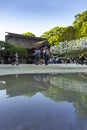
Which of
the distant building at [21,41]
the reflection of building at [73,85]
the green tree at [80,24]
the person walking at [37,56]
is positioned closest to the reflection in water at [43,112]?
the reflection of building at [73,85]

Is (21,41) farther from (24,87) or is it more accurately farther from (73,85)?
(24,87)

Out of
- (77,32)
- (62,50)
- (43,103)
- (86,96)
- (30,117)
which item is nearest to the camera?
(30,117)

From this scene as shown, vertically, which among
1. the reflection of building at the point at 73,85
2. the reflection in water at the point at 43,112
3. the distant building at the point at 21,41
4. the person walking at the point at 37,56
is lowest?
the reflection of building at the point at 73,85

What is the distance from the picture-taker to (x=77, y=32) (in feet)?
200

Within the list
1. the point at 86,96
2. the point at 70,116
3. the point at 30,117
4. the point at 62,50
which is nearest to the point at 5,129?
the point at 30,117

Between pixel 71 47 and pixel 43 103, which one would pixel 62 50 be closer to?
pixel 71 47

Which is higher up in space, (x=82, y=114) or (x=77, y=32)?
(x=77, y=32)

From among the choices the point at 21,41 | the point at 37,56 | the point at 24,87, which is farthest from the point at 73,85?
the point at 21,41

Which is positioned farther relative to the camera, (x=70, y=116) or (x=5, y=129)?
(x=70, y=116)

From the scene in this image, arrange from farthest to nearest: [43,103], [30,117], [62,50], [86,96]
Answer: [62,50], [86,96], [43,103], [30,117]

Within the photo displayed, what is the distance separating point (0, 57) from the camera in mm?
46031

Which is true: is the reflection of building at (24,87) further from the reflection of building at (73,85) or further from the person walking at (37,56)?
the person walking at (37,56)

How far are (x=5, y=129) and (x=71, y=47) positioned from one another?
39.9 metres

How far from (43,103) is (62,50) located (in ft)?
132
